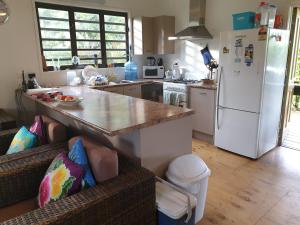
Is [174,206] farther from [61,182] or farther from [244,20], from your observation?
[244,20]

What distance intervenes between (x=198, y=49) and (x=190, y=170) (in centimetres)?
312

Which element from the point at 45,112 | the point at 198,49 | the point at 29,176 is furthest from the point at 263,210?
the point at 198,49

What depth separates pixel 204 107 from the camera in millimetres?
3693

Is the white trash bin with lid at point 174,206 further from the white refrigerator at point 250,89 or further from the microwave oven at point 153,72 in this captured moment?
the microwave oven at point 153,72

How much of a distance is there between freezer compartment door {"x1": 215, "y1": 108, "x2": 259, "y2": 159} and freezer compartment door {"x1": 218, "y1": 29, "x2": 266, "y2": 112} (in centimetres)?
11

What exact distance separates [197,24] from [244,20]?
1.25 meters

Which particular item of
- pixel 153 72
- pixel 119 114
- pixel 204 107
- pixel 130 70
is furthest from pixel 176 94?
pixel 119 114

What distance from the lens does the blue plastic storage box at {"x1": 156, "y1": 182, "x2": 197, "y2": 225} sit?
1.45 m

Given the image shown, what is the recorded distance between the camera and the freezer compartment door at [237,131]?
3.06m

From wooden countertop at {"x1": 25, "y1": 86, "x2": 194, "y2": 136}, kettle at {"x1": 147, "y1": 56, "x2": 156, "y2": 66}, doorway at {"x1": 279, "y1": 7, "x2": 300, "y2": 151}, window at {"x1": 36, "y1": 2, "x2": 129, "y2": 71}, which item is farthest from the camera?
kettle at {"x1": 147, "y1": 56, "x2": 156, "y2": 66}

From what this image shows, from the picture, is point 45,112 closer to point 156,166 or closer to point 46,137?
point 46,137

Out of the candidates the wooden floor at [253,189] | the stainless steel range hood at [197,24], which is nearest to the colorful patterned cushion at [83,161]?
Result: the wooden floor at [253,189]

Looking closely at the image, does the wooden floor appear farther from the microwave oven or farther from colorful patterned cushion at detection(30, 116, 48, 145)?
the microwave oven

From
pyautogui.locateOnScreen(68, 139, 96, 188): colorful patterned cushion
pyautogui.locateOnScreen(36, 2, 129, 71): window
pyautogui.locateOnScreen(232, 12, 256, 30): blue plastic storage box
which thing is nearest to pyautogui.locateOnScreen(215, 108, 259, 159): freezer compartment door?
pyautogui.locateOnScreen(232, 12, 256, 30): blue plastic storage box
